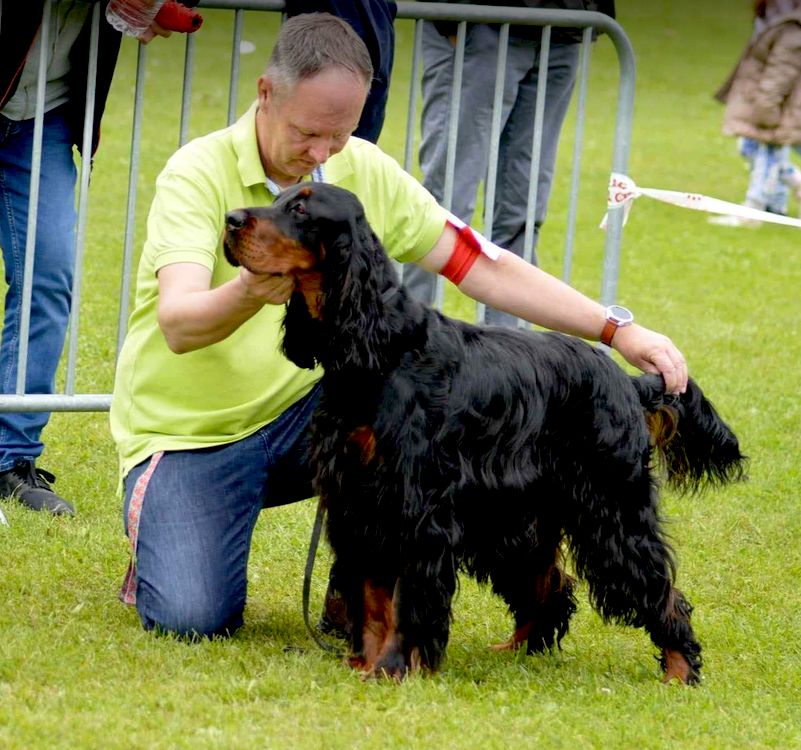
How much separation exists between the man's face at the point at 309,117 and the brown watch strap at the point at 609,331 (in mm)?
833

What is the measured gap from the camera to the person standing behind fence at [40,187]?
4.42 metres

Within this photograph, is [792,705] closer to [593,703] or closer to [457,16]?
[593,703]

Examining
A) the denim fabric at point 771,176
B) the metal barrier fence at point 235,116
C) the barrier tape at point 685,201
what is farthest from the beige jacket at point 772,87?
the barrier tape at point 685,201

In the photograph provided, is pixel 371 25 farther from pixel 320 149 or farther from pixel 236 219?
pixel 236 219

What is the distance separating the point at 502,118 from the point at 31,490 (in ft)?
9.47

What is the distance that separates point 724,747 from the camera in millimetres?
3145

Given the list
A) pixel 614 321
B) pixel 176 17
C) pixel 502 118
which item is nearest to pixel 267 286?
pixel 614 321

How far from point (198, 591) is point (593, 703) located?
1.06 m

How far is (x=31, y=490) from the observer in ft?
15.7

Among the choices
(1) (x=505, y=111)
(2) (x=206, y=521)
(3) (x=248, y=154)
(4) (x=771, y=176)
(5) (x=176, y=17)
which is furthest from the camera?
(4) (x=771, y=176)

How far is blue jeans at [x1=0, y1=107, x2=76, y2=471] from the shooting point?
4.60m

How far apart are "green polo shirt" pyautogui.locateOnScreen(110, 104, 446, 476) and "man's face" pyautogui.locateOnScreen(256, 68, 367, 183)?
0.31ft

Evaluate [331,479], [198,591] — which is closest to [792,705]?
[331,479]

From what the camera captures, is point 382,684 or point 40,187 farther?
point 40,187
